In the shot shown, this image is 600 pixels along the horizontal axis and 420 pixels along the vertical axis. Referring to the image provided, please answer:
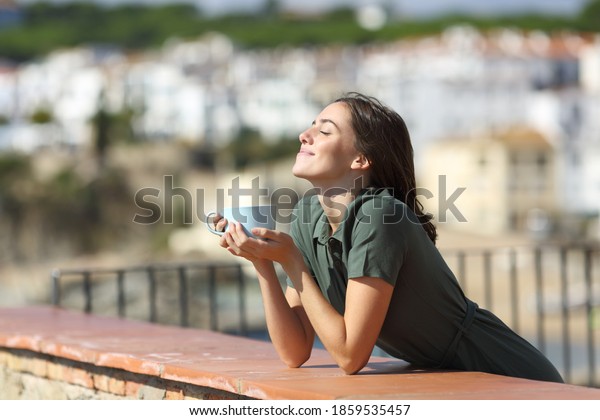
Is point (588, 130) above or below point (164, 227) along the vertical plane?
above

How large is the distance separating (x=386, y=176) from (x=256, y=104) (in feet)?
267

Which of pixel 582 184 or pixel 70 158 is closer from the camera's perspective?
pixel 582 184

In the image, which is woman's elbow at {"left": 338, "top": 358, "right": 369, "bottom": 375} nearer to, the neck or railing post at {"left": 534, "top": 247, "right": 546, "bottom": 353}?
the neck

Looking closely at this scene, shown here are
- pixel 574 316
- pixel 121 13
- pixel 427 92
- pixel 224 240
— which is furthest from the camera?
pixel 121 13

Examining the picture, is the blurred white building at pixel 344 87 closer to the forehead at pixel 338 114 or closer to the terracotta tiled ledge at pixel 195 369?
the terracotta tiled ledge at pixel 195 369

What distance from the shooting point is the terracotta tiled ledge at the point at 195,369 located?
9.51ft

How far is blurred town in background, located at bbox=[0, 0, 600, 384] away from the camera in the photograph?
193 feet

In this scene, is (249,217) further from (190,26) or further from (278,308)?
(190,26)

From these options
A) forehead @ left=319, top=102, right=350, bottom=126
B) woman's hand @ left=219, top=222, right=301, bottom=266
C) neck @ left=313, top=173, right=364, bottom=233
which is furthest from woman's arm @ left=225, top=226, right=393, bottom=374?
forehead @ left=319, top=102, right=350, bottom=126

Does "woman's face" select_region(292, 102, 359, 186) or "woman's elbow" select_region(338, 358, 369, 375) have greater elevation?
"woman's face" select_region(292, 102, 359, 186)

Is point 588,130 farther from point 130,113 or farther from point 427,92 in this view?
point 130,113

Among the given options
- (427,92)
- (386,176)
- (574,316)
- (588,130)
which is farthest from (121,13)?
(386,176)

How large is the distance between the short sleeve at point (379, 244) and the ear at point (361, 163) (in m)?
0.19

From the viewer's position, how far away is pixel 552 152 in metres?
59.2
